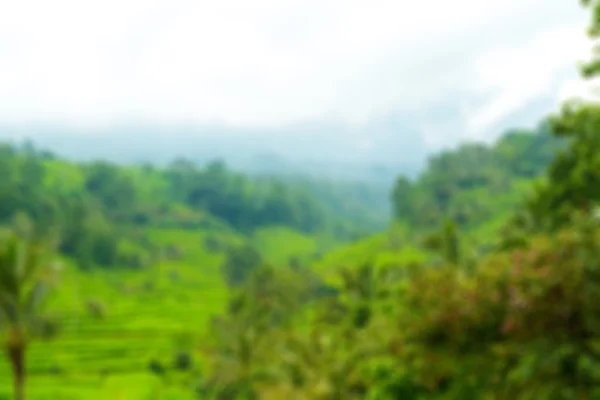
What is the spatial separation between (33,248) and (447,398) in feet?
35.0

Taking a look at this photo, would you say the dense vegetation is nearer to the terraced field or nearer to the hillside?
the hillside

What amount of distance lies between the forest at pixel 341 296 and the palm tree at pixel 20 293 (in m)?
0.05

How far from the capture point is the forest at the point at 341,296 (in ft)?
31.4

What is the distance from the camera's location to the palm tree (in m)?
17.7

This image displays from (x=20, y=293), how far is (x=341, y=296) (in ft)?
115

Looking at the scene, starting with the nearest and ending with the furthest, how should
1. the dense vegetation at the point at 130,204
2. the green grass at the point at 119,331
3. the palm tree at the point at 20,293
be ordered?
1. the palm tree at the point at 20,293
2. the green grass at the point at 119,331
3. the dense vegetation at the point at 130,204

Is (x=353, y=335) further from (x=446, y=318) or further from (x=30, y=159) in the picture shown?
(x=30, y=159)

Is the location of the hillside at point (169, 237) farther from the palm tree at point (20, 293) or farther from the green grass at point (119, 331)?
the palm tree at point (20, 293)

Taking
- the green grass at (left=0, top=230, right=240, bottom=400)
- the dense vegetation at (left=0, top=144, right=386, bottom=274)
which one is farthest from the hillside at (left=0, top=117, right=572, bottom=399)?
the dense vegetation at (left=0, top=144, right=386, bottom=274)

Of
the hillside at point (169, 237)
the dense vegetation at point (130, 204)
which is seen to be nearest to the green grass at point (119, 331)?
the hillside at point (169, 237)

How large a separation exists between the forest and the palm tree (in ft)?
0.17

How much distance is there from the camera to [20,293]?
61.0ft

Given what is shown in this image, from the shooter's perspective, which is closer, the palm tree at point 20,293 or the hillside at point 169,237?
the palm tree at point 20,293

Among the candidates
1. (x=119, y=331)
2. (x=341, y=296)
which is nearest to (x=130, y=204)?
(x=341, y=296)
